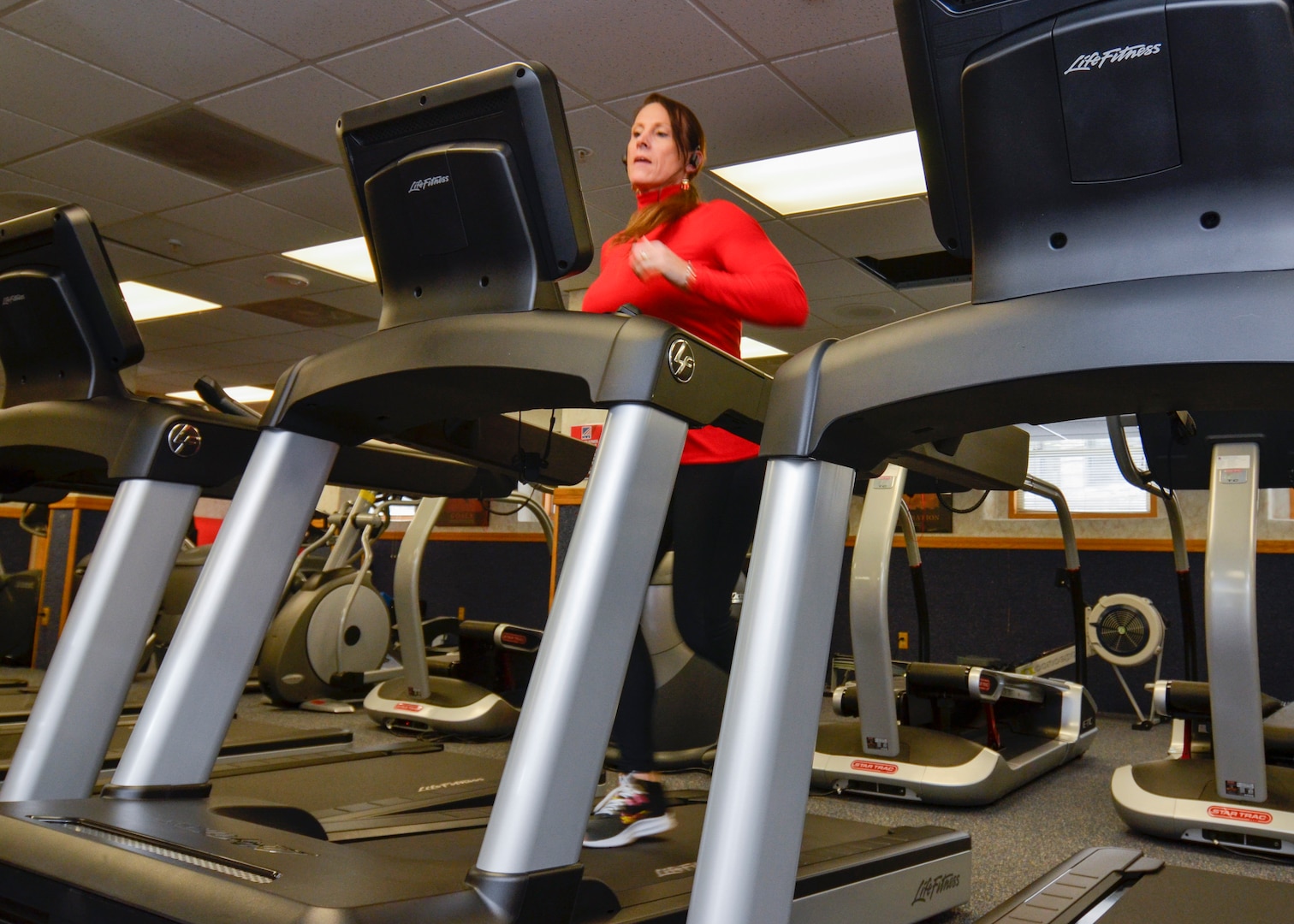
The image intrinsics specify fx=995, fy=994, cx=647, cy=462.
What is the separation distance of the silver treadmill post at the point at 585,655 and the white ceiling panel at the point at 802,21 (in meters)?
2.59

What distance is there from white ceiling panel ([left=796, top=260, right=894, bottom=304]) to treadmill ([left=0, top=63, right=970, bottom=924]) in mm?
4449

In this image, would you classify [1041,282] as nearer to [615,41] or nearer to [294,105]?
[615,41]

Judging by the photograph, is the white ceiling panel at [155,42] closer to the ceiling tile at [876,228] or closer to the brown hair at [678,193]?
the brown hair at [678,193]

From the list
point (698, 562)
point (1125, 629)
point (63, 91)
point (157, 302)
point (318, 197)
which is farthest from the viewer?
point (157, 302)

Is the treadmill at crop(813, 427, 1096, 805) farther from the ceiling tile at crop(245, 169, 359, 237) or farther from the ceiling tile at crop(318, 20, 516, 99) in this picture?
the ceiling tile at crop(245, 169, 359, 237)

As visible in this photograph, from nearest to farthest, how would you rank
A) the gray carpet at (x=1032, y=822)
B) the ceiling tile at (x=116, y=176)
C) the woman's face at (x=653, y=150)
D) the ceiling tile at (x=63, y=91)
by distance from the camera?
the woman's face at (x=653, y=150)
the gray carpet at (x=1032, y=822)
the ceiling tile at (x=63, y=91)
the ceiling tile at (x=116, y=176)

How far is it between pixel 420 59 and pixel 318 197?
1503mm

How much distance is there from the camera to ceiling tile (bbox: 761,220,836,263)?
5.04m

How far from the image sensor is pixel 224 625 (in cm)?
123

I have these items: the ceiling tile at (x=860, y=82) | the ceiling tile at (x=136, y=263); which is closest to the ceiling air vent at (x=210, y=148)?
the ceiling tile at (x=136, y=263)

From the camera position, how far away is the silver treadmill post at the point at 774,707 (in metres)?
0.78

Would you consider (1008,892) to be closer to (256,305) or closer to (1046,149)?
(1046,149)

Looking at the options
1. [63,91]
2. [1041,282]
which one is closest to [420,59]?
[63,91]

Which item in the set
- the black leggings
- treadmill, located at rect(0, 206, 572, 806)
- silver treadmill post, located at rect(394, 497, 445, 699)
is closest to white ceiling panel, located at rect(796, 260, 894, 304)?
silver treadmill post, located at rect(394, 497, 445, 699)
